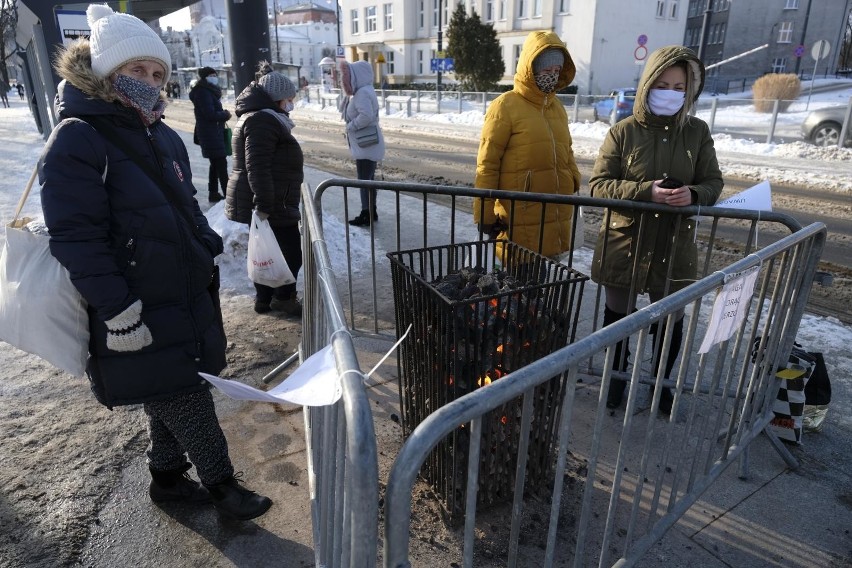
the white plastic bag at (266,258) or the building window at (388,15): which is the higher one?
the building window at (388,15)

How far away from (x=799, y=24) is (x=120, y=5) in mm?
50050

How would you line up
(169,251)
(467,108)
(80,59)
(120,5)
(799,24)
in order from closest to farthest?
1. (80,59)
2. (169,251)
3. (120,5)
4. (467,108)
5. (799,24)

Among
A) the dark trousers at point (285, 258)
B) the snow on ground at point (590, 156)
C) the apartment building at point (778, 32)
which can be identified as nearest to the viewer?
the snow on ground at point (590, 156)

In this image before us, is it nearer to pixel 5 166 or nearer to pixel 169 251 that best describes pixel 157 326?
pixel 169 251

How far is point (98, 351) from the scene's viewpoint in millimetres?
2242

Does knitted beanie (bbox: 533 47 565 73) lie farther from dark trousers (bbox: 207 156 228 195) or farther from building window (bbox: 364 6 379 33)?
building window (bbox: 364 6 379 33)

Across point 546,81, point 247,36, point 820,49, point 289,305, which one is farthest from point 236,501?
point 820,49

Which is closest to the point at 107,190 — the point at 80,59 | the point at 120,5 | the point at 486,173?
the point at 80,59

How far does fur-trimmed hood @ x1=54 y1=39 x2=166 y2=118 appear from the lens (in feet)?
6.72

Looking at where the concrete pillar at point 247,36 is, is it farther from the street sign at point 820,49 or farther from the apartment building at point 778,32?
the apartment building at point 778,32

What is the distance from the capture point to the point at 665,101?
300 cm

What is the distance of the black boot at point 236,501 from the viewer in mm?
2551

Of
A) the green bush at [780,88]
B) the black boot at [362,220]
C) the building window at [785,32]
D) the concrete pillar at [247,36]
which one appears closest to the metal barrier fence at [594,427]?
the black boot at [362,220]

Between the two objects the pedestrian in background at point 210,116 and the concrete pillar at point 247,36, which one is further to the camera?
the pedestrian in background at point 210,116
